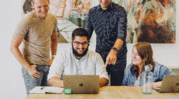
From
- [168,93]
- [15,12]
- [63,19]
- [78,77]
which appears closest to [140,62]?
[168,93]

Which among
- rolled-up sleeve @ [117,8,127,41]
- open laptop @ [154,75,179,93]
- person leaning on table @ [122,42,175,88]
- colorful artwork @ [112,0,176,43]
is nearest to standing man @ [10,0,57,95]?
rolled-up sleeve @ [117,8,127,41]

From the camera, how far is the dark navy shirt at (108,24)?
7.15 feet

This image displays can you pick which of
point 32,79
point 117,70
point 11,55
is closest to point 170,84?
point 117,70

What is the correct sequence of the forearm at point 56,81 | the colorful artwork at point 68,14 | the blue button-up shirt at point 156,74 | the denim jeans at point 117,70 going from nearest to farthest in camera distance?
the forearm at point 56,81, the blue button-up shirt at point 156,74, the denim jeans at point 117,70, the colorful artwork at point 68,14

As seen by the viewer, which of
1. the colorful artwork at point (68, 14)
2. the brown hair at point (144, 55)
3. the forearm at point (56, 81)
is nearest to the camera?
the forearm at point (56, 81)

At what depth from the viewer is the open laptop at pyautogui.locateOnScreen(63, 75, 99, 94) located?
138 centimetres

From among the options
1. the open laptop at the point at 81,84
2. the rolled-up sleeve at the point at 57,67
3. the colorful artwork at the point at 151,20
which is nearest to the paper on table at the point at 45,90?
the open laptop at the point at 81,84

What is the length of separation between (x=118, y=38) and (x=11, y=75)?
80.2 inches

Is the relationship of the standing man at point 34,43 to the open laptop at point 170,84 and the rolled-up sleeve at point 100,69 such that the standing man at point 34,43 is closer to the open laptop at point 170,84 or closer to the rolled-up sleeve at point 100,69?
the rolled-up sleeve at point 100,69

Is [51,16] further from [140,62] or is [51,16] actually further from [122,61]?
[140,62]

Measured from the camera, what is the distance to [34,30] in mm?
2014

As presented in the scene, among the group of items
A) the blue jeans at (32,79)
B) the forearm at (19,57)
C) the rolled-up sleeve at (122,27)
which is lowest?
the blue jeans at (32,79)

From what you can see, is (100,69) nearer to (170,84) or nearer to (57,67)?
(57,67)

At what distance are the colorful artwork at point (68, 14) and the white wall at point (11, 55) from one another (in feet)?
0.51
